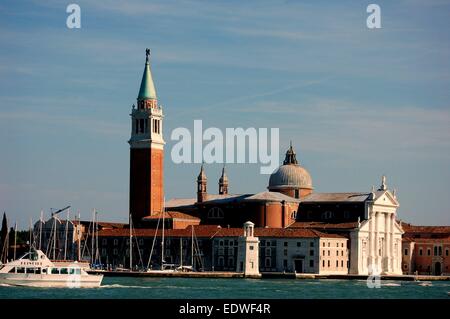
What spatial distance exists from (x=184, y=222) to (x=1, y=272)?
22.1 meters

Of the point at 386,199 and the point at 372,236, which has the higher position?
the point at 386,199

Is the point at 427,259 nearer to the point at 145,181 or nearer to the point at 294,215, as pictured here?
the point at 294,215

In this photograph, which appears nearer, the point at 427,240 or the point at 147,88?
the point at 147,88

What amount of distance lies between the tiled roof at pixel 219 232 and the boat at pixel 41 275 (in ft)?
58.1

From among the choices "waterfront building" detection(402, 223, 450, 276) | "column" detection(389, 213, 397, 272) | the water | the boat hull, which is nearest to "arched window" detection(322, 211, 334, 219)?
"column" detection(389, 213, 397, 272)

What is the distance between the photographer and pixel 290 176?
5803 centimetres

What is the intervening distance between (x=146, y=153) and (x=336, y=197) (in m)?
9.09

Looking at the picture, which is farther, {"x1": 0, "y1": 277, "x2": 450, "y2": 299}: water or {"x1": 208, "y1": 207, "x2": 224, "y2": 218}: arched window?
{"x1": 208, "y1": 207, "x2": 224, "y2": 218}: arched window

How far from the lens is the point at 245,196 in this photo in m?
56.9

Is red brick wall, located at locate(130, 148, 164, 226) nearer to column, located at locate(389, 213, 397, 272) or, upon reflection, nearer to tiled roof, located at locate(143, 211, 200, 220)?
A: tiled roof, located at locate(143, 211, 200, 220)

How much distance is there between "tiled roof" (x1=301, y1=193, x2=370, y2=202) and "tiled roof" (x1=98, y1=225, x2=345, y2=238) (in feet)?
10.9

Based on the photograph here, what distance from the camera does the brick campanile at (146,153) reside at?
181 feet

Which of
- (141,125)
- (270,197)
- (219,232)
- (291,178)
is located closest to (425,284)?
(219,232)

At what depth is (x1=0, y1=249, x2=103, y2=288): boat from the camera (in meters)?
34.0
